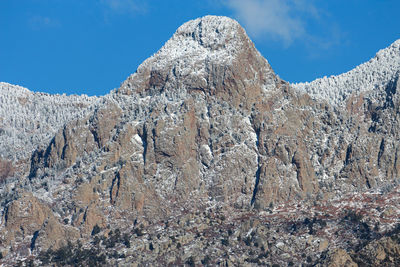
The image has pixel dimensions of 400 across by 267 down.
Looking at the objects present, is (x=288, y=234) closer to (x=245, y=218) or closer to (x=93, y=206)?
(x=245, y=218)

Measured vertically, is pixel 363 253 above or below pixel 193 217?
below

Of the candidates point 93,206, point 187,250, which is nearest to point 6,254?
point 93,206

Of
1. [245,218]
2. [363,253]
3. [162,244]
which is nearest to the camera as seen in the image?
[363,253]

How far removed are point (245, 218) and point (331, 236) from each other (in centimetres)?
1948

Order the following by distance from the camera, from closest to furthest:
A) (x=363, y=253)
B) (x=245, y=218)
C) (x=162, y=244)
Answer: (x=363, y=253), (x=162, y=244), (x=245, y=218)

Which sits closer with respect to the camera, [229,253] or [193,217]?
[229,253]

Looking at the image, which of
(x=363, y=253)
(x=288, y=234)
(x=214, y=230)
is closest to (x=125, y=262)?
(x=214, y=230)

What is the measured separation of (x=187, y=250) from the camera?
181m

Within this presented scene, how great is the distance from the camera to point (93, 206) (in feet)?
646

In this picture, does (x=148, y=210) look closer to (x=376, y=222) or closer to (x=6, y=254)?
(x=6, y=254)

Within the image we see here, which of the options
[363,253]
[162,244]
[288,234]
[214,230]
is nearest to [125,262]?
[162,244]

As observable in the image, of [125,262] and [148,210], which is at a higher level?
[148,210]

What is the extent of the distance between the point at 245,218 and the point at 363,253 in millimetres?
31507

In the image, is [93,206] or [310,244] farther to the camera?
[93,206]
